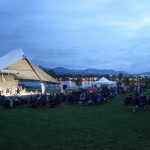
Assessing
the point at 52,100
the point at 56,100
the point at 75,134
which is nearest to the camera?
the point at 75,134

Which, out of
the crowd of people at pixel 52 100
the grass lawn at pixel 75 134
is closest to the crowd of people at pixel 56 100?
the crowd of people at pixel 52 100

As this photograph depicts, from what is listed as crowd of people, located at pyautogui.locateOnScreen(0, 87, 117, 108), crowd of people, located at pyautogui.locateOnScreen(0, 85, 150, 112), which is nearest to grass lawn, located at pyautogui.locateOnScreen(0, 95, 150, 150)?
crowd of people, located at pyautogui.locateOnScreen(0, 85, 150, 112)

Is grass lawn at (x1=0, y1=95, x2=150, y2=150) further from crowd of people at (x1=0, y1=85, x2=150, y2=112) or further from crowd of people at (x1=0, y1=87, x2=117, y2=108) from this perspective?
crowd of people at (x1=0, y1=87, x2=117, y2=108)

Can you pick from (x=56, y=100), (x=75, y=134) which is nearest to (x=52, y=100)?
(x=56, y=100)

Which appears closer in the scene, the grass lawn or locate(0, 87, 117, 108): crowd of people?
the grass lawn

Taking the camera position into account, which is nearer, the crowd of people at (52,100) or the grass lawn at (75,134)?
the grass lawn at (75,134)

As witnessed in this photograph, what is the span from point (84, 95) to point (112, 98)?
5.58m

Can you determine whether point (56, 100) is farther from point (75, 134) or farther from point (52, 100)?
point (75, 134)

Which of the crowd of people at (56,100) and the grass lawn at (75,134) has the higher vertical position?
the crowd of people at (56,100)

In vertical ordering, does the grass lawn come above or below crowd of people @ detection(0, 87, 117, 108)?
below

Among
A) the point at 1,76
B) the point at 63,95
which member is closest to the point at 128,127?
the point at 63,95

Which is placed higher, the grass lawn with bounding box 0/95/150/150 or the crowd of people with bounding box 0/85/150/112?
the crowd of people with bounding box 0/85/150/112

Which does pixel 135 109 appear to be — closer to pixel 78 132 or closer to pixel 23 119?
pixel 23 119

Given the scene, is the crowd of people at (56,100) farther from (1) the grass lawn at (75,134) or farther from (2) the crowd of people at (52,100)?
(1) the grass lawn at (75,134)
